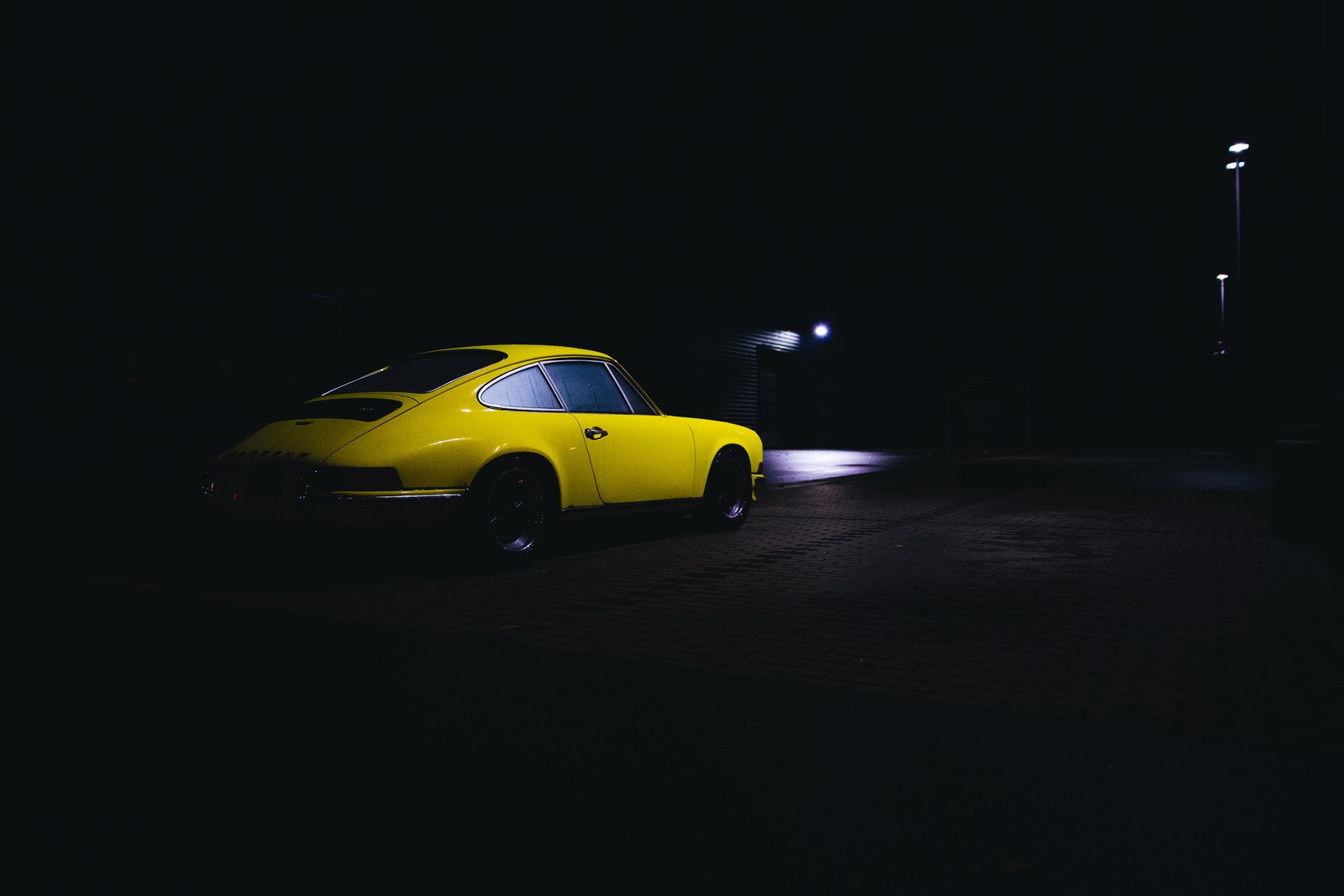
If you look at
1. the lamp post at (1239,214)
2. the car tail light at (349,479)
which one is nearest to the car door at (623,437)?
the car tail light at (349,479)

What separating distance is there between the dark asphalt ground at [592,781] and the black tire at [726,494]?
4.93 m

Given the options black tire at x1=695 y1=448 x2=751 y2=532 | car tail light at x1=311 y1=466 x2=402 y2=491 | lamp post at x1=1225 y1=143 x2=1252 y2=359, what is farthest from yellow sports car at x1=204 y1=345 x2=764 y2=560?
lamp post at x1=1225 y1=143 x2=1252 y2=359

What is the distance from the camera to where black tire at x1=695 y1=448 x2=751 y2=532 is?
32.7 feet

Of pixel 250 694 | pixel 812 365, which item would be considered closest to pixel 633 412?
pixel 250 694

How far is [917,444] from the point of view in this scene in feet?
147

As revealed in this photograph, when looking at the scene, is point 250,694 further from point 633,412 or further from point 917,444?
point 917,444

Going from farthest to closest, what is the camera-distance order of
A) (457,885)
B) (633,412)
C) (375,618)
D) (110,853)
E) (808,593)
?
(633,412)
(808,593)
(375,618)
(110,853)
(457,885)

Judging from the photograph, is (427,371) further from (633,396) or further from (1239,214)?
(1239,214)

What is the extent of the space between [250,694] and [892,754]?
273 cm

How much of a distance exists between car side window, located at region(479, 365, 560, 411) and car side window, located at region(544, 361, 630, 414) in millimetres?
150

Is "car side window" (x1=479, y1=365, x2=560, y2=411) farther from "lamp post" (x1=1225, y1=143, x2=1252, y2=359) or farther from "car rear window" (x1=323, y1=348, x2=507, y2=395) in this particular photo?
"lamp post" (x1=1225, y1=143, x2=1252, y2=359)

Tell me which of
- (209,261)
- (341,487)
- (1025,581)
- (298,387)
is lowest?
(1025,581)

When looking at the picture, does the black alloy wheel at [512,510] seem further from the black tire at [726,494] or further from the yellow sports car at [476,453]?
the black tire at [726,494]

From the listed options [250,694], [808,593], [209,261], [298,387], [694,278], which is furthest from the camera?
[694,278]
